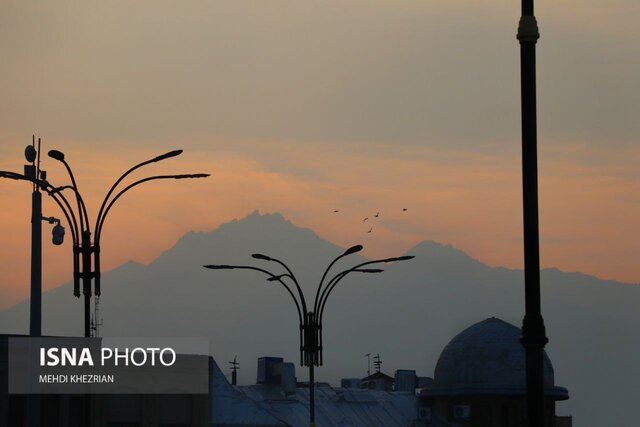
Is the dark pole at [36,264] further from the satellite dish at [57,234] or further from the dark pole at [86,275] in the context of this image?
the satellite dish at [57,234]

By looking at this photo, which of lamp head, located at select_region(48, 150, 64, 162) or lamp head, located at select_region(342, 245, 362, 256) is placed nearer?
lamp head, located at select_region(48, 150, 64, 162)

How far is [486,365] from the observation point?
121875 millimetres

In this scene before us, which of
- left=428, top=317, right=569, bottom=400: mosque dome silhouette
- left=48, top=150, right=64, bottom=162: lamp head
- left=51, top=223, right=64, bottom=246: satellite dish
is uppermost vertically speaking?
left=48, top=150, right=64, bottom=162: lamp head

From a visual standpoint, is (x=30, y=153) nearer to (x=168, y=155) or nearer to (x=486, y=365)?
(x=168, y=155)

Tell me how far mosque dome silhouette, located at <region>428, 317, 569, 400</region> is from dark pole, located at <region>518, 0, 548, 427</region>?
10290 centimetres

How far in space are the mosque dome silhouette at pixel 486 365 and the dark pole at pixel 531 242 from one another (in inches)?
4051

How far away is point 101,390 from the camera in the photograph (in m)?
80.1

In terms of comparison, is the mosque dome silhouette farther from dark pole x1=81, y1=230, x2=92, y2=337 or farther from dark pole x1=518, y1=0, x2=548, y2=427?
dark pole x1=518, y1=0, x2=548, y2=427

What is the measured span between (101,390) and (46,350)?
27.6ft

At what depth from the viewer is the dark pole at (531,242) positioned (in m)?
18.0

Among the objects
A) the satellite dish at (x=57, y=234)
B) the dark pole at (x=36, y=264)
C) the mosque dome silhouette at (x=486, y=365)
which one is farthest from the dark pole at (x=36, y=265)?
Result: the mosque dome silhouette at (x=486, y=365)

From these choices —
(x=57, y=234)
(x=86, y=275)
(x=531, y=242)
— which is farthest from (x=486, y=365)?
(x=531, y=242)

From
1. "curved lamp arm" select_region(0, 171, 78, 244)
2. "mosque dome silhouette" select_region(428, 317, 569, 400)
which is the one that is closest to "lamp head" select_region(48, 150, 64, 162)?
"curved lamp arm" select_region(0, 171, 78, 244)

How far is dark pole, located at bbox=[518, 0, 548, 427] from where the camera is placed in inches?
708
